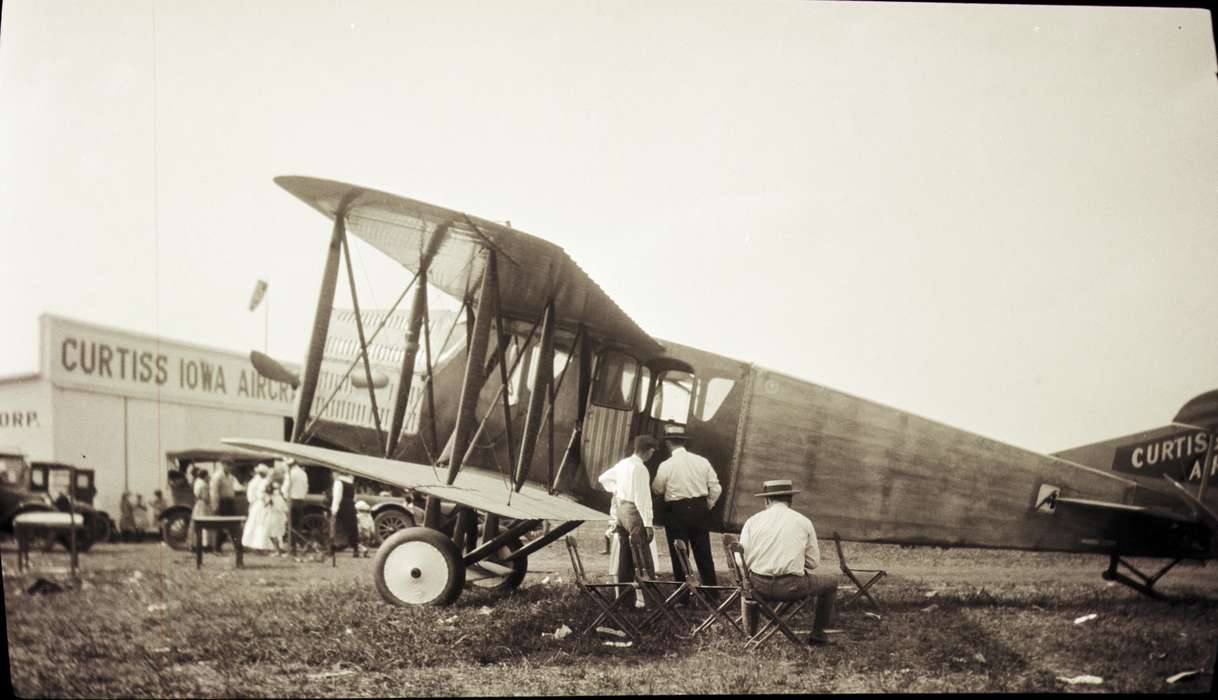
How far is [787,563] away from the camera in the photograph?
16.5 ft

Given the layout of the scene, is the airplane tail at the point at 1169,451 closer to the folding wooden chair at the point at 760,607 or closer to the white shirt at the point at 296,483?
the folding wooden chair at the point at 760,607

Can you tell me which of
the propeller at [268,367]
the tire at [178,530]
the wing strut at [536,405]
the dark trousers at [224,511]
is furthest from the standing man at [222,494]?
the wing strut at [536,405]

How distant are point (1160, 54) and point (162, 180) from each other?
22.4 feet

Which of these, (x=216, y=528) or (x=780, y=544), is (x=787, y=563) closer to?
(x=780, y=544)

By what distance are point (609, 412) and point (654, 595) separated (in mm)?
1925

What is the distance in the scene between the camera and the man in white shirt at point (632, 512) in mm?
5730

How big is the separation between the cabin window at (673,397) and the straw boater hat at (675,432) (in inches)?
3.4

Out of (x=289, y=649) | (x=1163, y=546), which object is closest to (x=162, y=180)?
(x=289, y=649)

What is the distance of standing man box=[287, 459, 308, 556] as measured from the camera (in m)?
9.47

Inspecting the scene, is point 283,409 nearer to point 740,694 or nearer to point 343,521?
point 343,521

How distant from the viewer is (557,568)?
27.0 ft

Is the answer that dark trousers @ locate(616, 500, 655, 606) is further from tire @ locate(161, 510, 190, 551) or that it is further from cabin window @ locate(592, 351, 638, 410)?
tire @ locate(161, 510, 190, 551)

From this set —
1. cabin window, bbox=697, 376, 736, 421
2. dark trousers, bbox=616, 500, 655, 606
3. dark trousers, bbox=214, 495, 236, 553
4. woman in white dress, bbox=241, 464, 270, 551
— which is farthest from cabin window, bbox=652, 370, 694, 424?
woman in white dress, bbox=241, 464, 270, 551

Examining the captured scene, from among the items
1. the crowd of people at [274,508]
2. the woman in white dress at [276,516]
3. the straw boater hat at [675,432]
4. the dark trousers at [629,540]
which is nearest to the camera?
the dark trousers at [629,540]
